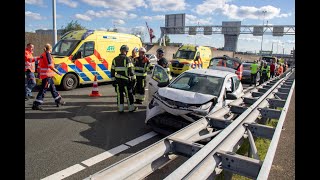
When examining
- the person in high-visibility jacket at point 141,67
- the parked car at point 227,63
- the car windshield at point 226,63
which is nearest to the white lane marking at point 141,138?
the person in high-visibility jacket at point 141,67

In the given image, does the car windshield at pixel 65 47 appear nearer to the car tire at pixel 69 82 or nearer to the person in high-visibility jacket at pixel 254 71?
the car tire at pixel 69 82

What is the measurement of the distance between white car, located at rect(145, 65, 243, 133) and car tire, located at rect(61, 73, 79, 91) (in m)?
5.54

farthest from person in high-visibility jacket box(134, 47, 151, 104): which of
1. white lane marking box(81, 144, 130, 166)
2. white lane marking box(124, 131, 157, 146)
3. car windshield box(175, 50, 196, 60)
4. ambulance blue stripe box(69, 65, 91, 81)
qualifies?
car windshield box(175, 50, 196, 60)

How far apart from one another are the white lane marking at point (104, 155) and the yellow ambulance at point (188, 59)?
13.9 metres

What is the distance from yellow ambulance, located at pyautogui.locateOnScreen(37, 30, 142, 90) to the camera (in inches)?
442

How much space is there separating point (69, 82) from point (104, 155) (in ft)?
24.1

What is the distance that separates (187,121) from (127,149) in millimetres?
1309

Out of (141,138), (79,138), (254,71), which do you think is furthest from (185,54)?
(79,138)

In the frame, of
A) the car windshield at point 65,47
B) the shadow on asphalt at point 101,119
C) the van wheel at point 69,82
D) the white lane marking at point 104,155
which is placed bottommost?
the white lane marking at point 104,155

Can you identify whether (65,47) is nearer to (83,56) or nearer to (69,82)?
(83,56)

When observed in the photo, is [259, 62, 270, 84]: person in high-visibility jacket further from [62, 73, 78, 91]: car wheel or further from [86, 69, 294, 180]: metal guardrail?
[86, 69, 294, 180]: metal guardrail

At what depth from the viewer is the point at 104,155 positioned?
4.75 meters

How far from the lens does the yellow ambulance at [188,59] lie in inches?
743
